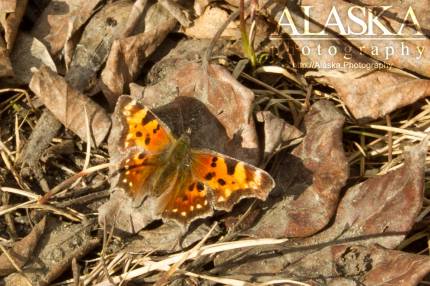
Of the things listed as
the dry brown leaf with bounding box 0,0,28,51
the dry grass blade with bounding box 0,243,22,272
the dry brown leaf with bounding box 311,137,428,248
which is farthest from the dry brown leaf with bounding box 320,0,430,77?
the dry grass blade with bounding box 0,243,22,272

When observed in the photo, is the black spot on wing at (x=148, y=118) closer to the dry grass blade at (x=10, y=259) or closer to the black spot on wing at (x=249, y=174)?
the black spot on wing at (x=249, y=174)

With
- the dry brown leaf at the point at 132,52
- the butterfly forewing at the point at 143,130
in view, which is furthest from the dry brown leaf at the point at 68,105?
the butterfly forewing at the point at 143,130

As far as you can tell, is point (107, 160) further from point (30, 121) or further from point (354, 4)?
point (354, 4)

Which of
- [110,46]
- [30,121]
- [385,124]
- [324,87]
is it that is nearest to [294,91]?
[324,87]

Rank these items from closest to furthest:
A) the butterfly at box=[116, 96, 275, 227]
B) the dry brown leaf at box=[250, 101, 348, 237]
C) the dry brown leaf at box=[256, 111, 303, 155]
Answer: the butterfly at box=[116, 96, 275, 227] < the dry brown leaf at box=[250, 101, 348, 237] < the dry brown leaf at box=[256, 111, 303, 155]

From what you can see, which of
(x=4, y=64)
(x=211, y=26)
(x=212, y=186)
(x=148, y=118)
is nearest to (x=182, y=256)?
(x=212, y=186)

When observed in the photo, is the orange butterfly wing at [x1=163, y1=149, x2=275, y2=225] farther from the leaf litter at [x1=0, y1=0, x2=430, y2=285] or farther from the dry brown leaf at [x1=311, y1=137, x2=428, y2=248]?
the dry brown leaf at [x1=311, y1=137, x2=428, y2=248]
